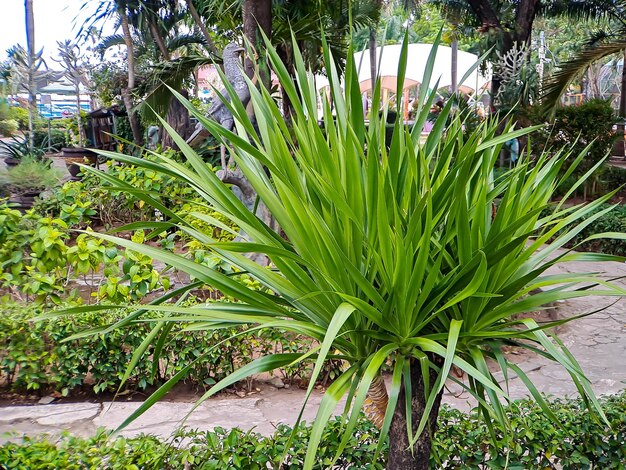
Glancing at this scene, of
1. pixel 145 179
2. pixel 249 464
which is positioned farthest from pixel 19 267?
pixel 145 179

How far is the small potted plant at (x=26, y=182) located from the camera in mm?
9586

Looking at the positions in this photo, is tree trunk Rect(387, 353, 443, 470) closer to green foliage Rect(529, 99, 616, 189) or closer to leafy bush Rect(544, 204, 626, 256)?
leafy bush Rect(544, 204, 626, 256)

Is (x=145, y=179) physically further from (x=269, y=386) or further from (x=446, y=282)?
(x=446, y=282)

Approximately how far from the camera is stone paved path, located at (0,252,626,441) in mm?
3607

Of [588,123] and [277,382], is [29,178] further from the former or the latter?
[588,123]

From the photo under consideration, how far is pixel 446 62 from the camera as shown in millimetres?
21969

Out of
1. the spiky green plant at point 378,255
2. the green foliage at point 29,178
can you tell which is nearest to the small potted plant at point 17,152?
the green foliage at point 29,178

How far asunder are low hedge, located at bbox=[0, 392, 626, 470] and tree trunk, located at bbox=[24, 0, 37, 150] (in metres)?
12.0

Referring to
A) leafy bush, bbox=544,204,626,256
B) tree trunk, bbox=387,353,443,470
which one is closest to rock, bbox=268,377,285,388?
tree trunk, bbox=387,353,443,470

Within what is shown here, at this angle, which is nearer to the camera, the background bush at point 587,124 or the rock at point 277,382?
the rock at point 277,382

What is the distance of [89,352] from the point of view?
160 inches

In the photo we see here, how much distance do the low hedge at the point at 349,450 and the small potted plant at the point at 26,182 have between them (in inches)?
305

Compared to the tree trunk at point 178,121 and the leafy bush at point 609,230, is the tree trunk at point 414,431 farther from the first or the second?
the tree trunk at point 178,121

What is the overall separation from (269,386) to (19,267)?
74.4 inches
